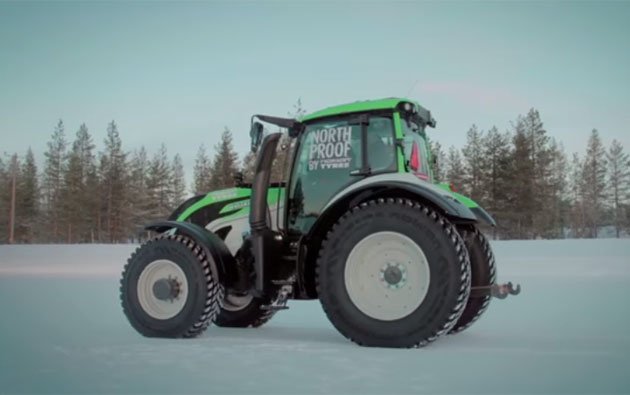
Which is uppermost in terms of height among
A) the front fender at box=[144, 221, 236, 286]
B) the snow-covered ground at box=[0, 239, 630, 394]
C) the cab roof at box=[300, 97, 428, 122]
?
the cab roof at box=[300, 97, 428, 122]

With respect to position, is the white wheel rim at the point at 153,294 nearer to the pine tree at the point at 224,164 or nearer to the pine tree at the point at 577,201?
the pine tree at the point at 224,164

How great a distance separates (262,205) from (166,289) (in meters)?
1.35

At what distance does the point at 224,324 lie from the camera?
25.1ft

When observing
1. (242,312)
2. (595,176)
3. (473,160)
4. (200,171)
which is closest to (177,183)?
(200,171)

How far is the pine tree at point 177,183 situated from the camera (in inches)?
2942

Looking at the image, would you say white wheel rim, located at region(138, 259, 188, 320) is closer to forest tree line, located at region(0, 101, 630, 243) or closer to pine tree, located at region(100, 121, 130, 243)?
forest tree line, located at region(0, 101, 630, 243)

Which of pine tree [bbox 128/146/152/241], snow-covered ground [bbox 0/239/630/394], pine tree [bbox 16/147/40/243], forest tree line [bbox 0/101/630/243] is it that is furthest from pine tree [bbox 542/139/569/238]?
pine tree [bbox 16/147/40/243]

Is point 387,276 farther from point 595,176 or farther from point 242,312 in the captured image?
point 595,176

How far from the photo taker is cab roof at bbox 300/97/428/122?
6102 millimetres

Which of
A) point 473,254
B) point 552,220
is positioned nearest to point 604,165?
point 552,220

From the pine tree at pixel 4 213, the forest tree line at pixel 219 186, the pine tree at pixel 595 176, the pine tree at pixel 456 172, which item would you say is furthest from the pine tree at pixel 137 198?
the pine tree at pixel 595 176

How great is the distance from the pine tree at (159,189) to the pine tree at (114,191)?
3.20m

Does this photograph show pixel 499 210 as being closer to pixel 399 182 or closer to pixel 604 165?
pixel 604 165

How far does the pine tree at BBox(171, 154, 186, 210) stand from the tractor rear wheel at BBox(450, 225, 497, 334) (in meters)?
68.1
